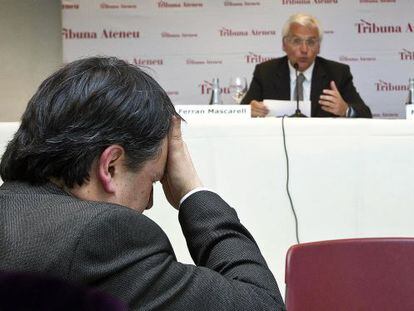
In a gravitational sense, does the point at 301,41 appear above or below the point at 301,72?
above

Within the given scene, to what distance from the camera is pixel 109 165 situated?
88 cm

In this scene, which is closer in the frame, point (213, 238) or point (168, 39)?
point (213, 238)

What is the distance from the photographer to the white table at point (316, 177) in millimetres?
2377

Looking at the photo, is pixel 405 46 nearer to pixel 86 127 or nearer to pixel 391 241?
pixel 391 241

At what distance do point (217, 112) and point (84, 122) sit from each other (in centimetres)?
168

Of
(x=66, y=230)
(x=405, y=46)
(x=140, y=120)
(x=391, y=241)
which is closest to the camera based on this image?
(x=66, y=230)

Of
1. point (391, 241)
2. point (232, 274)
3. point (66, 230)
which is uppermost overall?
point (66, 230)

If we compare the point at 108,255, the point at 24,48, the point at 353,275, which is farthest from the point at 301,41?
the point at 108,255

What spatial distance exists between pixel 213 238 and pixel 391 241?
2.17 ft

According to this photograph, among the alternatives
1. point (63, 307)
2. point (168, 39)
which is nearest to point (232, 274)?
point (63, 307)

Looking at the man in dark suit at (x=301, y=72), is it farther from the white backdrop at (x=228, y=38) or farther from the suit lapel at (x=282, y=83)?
the white backdrop at (x=228, y=38)

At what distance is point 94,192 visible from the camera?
885 mm

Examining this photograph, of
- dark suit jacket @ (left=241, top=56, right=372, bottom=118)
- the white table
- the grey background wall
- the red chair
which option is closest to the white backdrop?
the grey background wall

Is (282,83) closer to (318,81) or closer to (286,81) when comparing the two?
(286,81)
